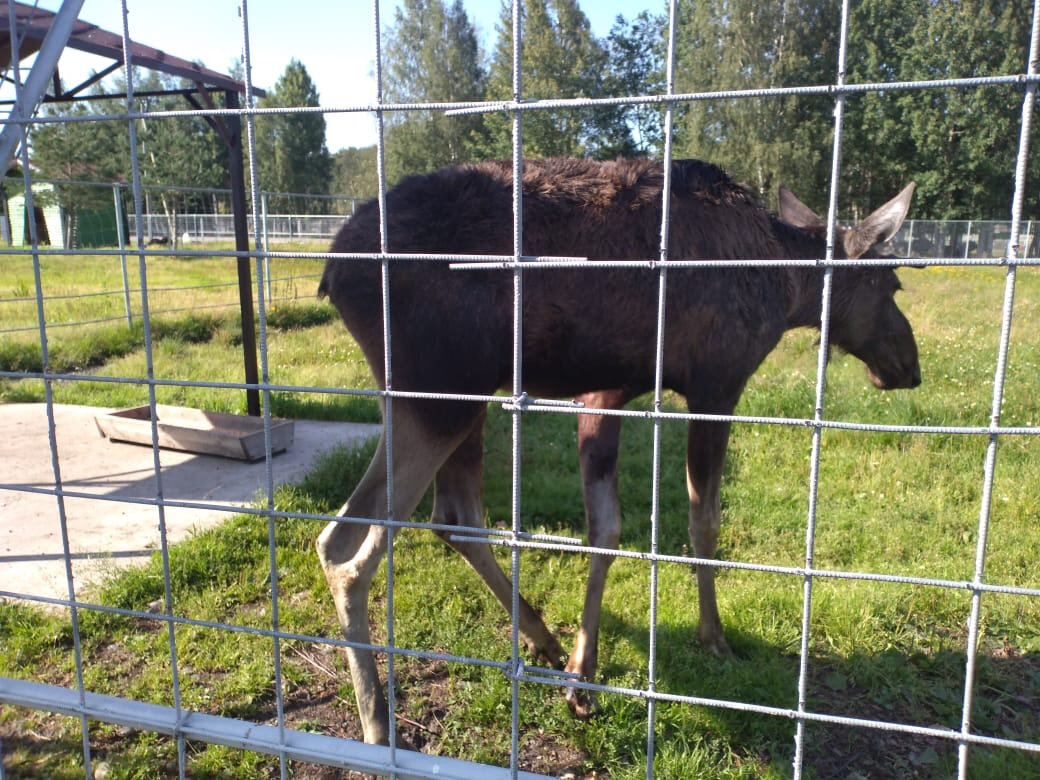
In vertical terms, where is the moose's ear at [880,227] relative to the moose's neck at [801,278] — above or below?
above

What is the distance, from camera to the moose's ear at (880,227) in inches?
140

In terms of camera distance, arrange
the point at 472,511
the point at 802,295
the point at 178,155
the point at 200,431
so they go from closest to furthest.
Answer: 1. the point at 472,511
2. the point at 802,295
3. the point at 200,431
4. the point at 178,155

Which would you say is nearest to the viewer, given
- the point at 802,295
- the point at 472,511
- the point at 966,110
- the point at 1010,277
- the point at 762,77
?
the point at 1010,277

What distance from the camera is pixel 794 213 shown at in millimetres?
4324

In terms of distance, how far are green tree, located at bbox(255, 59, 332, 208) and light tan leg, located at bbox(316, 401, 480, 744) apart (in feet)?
69.0

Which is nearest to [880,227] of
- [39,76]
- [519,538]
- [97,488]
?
[519,538]

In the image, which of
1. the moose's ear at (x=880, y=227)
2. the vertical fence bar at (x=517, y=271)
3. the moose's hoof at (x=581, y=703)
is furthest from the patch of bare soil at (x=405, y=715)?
the moose's ear at (x=880, y=227)

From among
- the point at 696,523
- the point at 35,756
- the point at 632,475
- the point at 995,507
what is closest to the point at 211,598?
the point at 35,756

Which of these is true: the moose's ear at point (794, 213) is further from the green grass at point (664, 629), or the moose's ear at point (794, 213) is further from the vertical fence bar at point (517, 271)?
the vertical fence bar at point (517, 271)

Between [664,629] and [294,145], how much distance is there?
23.7 m

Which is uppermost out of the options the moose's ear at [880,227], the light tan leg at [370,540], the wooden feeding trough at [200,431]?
the moose's ear at [880,227]

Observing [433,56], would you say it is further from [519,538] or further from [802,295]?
[519,538]

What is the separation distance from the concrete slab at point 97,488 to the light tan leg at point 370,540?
1.50 m

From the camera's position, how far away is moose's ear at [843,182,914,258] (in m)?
3.55
